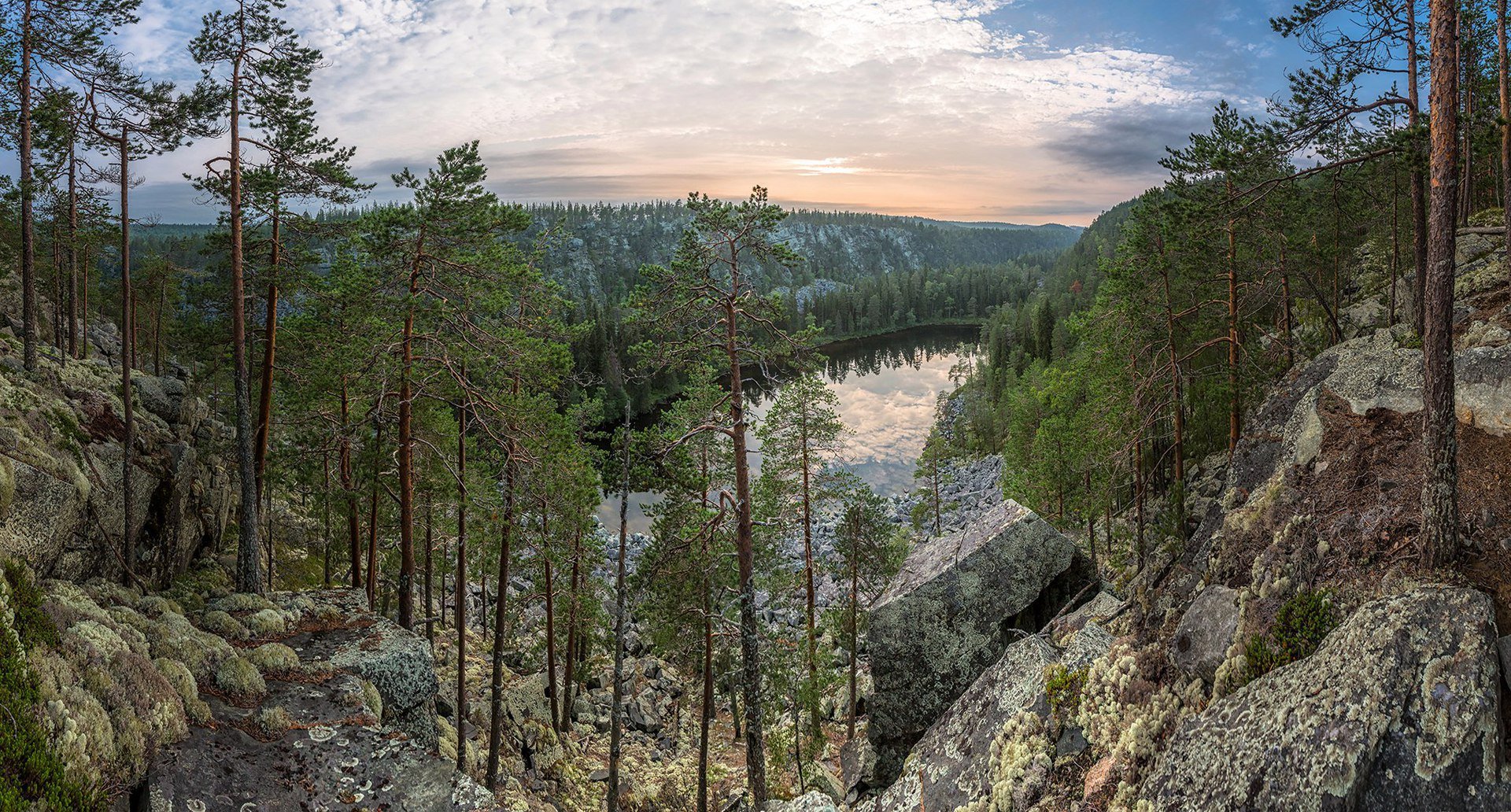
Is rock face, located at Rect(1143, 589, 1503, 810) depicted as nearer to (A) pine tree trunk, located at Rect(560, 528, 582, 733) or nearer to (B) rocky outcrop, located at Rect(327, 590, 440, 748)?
(B) rocky outcrop, located at Rect(327, 590, 440, 748)

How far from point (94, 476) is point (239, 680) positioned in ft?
20.6

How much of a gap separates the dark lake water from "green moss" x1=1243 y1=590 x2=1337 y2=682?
800cm

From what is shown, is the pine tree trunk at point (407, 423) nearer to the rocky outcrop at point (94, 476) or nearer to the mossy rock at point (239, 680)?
the mossy rock at point (239, 680)

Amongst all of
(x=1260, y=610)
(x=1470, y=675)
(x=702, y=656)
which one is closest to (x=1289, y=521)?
(x=1260, y=610)

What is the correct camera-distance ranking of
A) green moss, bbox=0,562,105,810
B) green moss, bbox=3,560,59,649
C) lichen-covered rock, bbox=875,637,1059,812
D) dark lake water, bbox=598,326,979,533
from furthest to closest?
1. dark lake water, bbox=598,326,979,533
2. lichen-covered rock, bbox=875,637,1059,812
3. green moss, bbox=3,560,59,649
4. green moss, bbox=0,562,105,810

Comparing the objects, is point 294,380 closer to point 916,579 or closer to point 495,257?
point 495,257

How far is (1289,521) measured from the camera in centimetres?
855

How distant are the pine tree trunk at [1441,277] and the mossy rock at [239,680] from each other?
1515 centimetres

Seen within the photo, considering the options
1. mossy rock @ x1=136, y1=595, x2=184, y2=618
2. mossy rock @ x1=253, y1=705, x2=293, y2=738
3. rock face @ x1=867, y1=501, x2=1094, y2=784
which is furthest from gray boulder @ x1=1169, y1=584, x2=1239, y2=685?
mossy rock @ x1=136, y1=595, x2=184, y2=618

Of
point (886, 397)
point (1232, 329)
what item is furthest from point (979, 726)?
point (886, 397)

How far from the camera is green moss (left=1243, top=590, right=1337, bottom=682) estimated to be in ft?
22.7

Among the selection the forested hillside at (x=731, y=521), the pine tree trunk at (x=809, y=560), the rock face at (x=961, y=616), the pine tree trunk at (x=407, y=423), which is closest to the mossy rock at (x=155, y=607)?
the forested hillside at (x=731, y=521)

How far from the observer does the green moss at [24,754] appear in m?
6.67

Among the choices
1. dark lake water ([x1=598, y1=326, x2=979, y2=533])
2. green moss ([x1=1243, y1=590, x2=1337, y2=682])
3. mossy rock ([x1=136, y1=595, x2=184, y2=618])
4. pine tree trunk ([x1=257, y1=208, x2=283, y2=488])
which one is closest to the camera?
green moss ([x1=1243, y1=590, x2=1337, y2=682])
